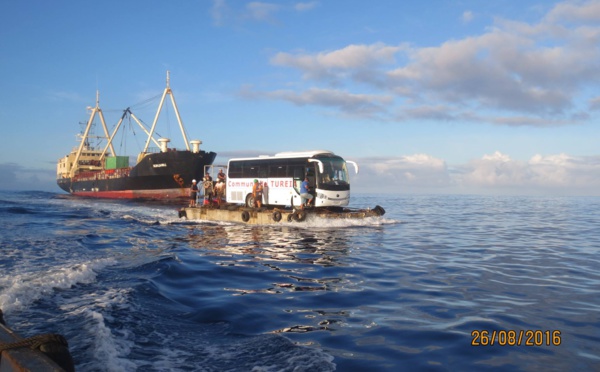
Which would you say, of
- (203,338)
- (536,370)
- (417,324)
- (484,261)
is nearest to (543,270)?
(484,261)

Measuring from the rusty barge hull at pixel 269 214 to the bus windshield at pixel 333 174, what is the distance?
1.44 meters

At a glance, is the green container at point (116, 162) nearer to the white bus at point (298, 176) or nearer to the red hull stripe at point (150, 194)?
the red hull stripe at point (150, 194)

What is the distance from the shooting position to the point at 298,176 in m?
24.1

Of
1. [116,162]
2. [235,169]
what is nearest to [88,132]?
[116,162]

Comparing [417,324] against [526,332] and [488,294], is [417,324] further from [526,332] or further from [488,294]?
[488,294]

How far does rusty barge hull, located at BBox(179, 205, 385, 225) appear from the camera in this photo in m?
23.0

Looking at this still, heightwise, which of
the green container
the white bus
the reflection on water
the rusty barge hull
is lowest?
the reflection on water

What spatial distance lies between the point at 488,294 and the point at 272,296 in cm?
454

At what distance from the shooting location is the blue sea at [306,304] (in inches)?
223

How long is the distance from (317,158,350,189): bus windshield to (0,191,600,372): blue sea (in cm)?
755
